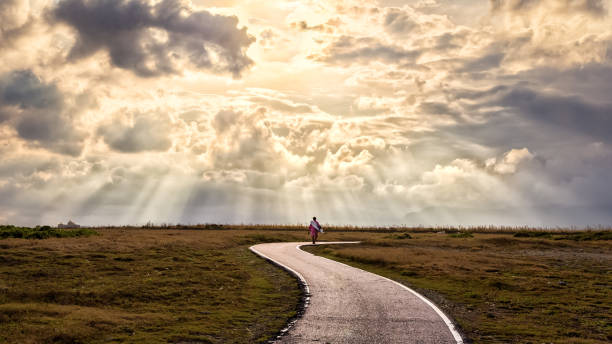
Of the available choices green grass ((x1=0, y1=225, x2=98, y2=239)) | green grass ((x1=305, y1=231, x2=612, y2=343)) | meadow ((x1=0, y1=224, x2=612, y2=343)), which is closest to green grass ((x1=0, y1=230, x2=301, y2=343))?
meadow ((x1=0, y1=224, x2=612, y2=343))

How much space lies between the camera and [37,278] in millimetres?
22359

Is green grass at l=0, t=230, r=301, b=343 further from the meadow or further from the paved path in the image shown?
the paved path

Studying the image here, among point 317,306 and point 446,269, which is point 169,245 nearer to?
point 446,269

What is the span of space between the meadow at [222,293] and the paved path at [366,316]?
89cm

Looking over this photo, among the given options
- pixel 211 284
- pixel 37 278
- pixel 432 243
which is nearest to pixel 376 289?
pixel 211 284

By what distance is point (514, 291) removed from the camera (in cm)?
2281

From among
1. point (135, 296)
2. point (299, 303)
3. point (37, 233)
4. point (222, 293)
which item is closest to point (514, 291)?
point (299, 303)

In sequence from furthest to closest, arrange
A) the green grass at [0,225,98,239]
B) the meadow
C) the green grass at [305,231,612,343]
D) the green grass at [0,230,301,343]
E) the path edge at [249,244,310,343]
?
the green grass at [0,225,98,239] < the green grass at [305,231,612,343] < the meadow < the green grass at [0,230,301,343] < the path edge at [249,244,310,343]

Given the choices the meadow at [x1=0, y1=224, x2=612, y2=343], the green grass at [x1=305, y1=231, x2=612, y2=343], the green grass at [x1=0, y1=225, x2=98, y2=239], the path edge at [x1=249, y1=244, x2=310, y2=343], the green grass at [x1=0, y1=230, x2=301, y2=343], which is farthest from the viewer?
the green grass at [x1=0, y1=225, x2=98, y2=239]

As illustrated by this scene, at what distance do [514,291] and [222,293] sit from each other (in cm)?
1428

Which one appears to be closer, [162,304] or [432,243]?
[162,304]

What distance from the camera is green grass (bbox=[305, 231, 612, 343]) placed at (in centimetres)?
1434

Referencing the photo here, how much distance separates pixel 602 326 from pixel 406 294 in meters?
6.84

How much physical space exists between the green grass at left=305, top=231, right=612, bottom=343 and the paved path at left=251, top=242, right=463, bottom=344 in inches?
39.4
